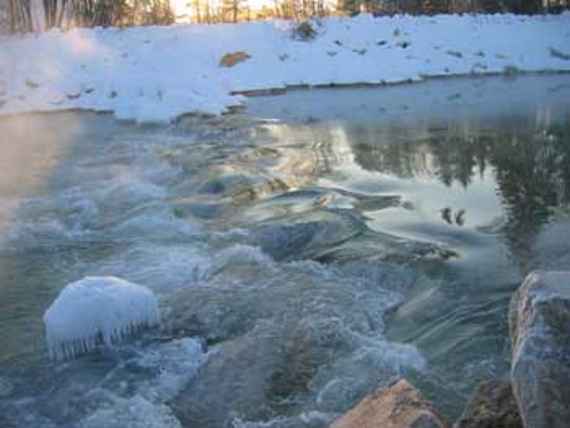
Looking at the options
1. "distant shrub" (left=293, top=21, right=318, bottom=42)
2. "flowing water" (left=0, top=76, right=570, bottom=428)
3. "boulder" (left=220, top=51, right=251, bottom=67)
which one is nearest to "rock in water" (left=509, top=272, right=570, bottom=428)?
"flowing water" (left=0, top=76, right=570, bottom=428)

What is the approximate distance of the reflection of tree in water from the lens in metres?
6.11

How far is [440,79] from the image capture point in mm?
17844

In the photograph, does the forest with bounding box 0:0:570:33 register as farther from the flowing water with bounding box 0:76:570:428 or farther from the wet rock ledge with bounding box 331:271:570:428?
the wet rock ledge with bounding box 331:271:570:428

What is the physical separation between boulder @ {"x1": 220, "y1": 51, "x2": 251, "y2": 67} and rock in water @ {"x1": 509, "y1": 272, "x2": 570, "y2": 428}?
662 inches

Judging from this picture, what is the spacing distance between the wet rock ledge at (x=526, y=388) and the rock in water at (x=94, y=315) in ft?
5.79

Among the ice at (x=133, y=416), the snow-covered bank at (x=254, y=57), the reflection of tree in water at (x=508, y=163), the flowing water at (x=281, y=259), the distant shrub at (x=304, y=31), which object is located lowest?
the ice at (x=133, y=416)

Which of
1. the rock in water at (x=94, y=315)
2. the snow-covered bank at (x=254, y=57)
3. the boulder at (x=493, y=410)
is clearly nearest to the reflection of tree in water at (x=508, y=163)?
the boulder at (x=493, y=410)

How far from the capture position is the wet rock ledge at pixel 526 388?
220 cm

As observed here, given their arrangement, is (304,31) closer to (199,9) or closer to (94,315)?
(199,9)

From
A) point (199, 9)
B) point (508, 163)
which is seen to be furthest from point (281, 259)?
point (199, 9)

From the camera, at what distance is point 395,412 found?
2611 mm

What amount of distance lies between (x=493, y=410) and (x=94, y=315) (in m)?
2.33

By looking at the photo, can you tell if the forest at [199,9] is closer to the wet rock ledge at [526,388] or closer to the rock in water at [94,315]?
the rock in water at [94,315]

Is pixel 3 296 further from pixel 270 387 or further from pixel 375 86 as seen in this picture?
pixel 375 86
